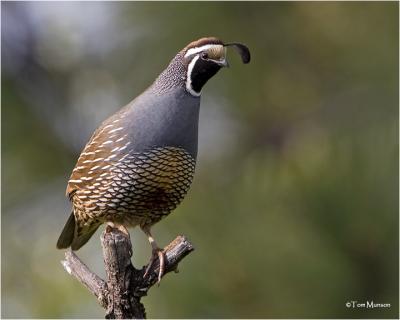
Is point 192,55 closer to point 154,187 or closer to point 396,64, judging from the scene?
point 154,187

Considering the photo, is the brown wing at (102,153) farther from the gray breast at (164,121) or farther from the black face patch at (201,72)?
the black face patch at (201,72)

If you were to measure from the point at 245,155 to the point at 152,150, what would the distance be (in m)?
2.76

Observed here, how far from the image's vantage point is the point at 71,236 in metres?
4.25

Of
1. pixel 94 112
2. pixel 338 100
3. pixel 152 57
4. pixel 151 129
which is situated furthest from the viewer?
pixel 338 100

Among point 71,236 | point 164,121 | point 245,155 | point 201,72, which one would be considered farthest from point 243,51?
point 245,155

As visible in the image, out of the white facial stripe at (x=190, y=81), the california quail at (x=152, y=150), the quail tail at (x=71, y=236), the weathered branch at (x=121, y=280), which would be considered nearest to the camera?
the weathered branch at (x=121, y=280)

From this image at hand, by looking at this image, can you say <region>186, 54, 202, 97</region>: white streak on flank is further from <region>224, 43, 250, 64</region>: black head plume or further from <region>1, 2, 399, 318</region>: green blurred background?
<region>1, 2, 399, 318</region>: green blurred background

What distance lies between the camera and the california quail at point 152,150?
12.2 feet

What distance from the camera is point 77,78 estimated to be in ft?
20.1

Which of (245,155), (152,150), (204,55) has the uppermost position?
(204,55)

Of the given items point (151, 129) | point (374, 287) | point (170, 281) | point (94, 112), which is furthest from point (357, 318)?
point (94, 112)

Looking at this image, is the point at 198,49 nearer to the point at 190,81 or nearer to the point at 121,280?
the point at 190,81

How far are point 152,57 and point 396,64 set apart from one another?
170 cm

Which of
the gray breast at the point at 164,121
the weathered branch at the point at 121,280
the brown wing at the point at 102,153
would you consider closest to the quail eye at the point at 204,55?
the gray breast at the point at 164,121
